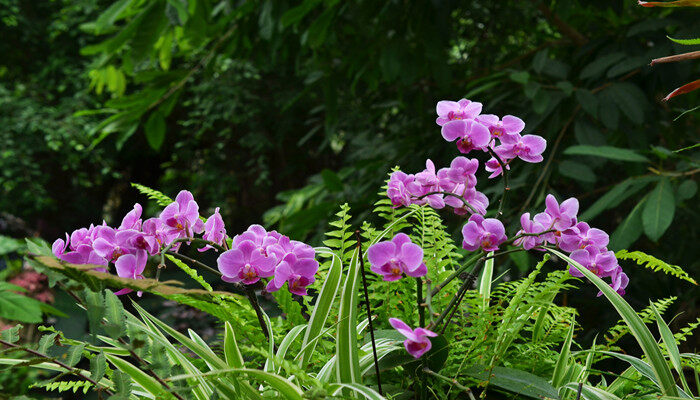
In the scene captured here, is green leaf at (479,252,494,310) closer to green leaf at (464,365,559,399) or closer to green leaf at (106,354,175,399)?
green leaf at (464,365,559,399)

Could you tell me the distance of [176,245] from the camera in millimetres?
630

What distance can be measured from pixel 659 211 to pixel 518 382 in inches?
39.5

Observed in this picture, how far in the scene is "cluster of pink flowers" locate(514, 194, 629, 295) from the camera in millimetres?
596

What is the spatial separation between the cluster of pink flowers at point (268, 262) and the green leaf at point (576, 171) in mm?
1216

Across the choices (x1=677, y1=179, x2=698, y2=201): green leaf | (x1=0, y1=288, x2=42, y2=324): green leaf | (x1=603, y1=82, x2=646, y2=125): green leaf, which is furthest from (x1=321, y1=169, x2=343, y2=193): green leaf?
(x1=0, y1=288, x2=42, y2=324): green leaf

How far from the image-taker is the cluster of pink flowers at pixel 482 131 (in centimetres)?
61

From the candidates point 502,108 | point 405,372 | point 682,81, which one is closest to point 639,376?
point 405,372

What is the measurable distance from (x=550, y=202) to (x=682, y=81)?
1.36 meters

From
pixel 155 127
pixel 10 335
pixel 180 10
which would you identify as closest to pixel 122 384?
pixel 10 335

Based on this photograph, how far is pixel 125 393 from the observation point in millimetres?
483

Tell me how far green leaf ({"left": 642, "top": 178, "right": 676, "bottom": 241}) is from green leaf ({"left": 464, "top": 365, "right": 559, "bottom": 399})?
35.3 inches

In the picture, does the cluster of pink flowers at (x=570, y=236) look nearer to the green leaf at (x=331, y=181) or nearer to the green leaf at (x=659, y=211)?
the green leaf at (x=659, y=211)

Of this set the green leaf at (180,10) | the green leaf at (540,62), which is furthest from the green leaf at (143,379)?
the green leaf at (540,62)

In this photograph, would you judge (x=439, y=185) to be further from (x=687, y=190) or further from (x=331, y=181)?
(x=331, y=181)
